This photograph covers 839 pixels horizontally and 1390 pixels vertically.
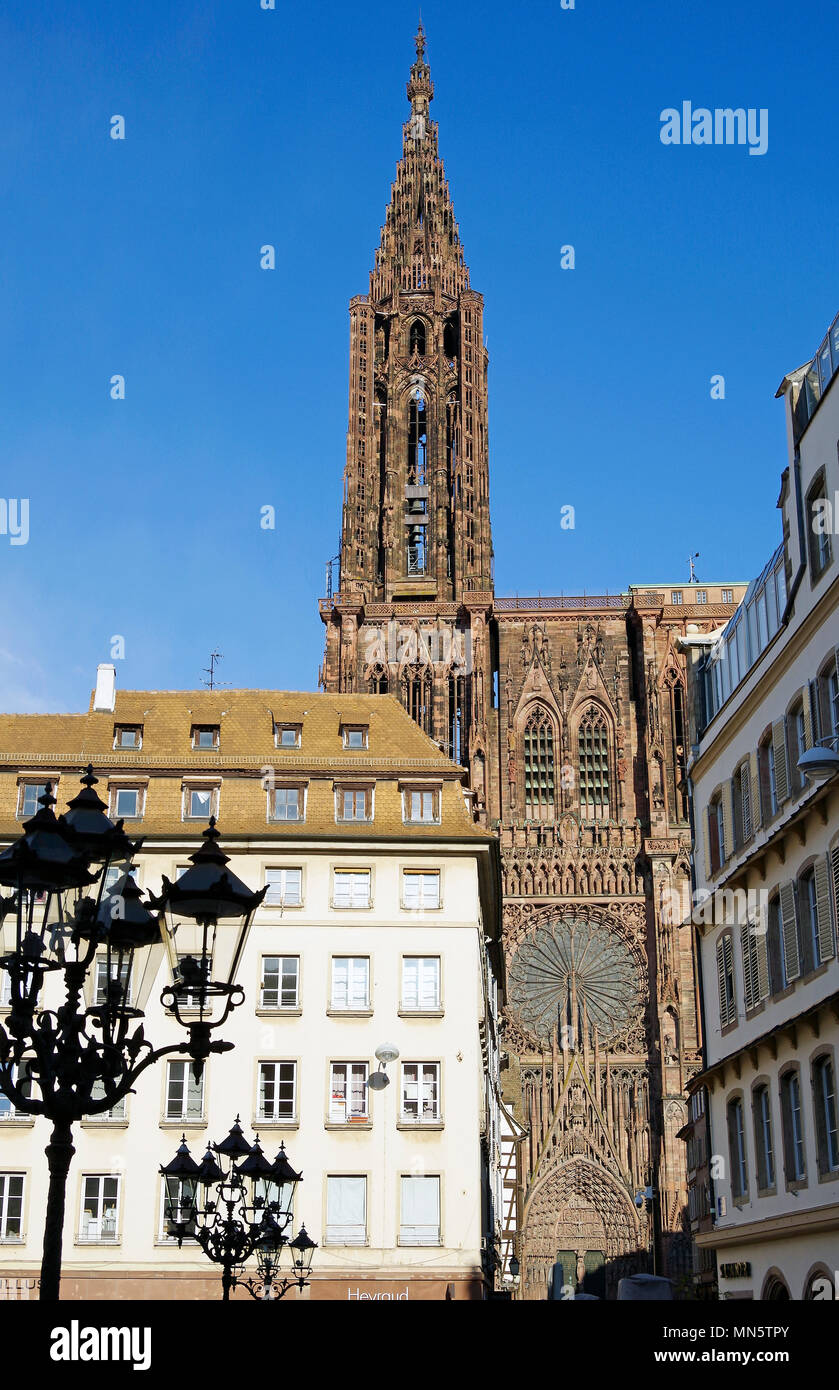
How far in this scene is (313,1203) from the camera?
35.6m

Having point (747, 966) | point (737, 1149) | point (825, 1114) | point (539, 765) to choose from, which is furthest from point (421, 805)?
point (539, 765)

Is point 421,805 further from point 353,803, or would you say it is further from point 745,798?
point 745,798

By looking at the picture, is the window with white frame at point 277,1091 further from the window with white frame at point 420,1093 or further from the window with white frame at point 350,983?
the window with white frame at point 420,1093

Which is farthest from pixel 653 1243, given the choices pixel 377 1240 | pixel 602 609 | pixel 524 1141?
pixel 377 1240

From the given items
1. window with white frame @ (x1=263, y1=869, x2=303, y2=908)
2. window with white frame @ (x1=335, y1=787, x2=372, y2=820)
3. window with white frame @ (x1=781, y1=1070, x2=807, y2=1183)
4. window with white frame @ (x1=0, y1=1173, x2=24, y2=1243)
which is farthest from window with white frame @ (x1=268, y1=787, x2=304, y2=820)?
window with white frame @ (x1=781, y1=1070, x2=807, y2=1183)

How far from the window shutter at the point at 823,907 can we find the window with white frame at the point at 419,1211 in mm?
15391

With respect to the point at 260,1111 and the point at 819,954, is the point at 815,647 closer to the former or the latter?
the point at 819,954

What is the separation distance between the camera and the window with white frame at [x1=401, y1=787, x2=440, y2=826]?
40062 mm

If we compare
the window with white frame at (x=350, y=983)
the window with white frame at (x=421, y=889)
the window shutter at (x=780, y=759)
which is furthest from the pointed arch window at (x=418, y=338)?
the window shutter at (x=780, y=759)

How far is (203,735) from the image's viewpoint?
4303 centimetres
